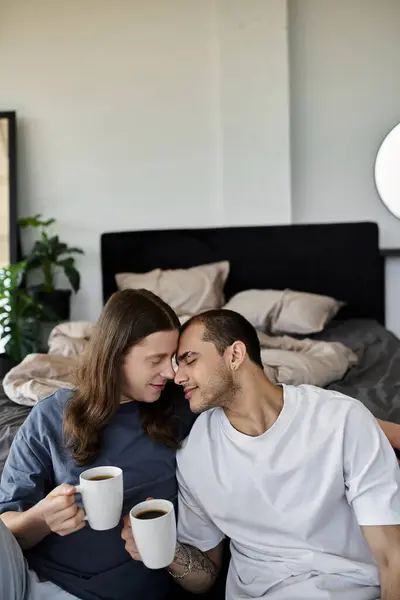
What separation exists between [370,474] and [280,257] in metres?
2.65

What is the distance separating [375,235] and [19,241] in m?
2.15

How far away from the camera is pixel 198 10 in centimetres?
384

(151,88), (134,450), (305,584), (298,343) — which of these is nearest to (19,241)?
(151,88)

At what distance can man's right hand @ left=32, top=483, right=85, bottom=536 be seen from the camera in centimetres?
110

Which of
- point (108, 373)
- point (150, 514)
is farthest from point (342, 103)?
point (150, 514)

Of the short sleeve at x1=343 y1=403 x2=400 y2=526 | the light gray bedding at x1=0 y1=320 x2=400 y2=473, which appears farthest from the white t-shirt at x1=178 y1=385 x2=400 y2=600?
the light gray bedding at x1=0 y1=320 x2=400 y2=473

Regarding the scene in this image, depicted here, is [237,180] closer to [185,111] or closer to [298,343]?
[185,111]

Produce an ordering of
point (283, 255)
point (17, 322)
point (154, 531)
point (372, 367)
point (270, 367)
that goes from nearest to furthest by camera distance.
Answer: point (154, 531) < point (270, 367) < point (372, 367) < point (17, 322) < point (283, 255)

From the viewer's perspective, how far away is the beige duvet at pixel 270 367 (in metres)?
2.09

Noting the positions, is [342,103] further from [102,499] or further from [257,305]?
[102,499]

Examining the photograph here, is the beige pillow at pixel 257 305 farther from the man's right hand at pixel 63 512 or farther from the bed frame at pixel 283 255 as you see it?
the man's right hand at pixel 63 512

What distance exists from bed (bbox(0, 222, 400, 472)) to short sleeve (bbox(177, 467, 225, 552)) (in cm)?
244

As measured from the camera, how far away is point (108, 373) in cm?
133

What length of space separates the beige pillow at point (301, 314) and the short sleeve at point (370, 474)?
197cm
